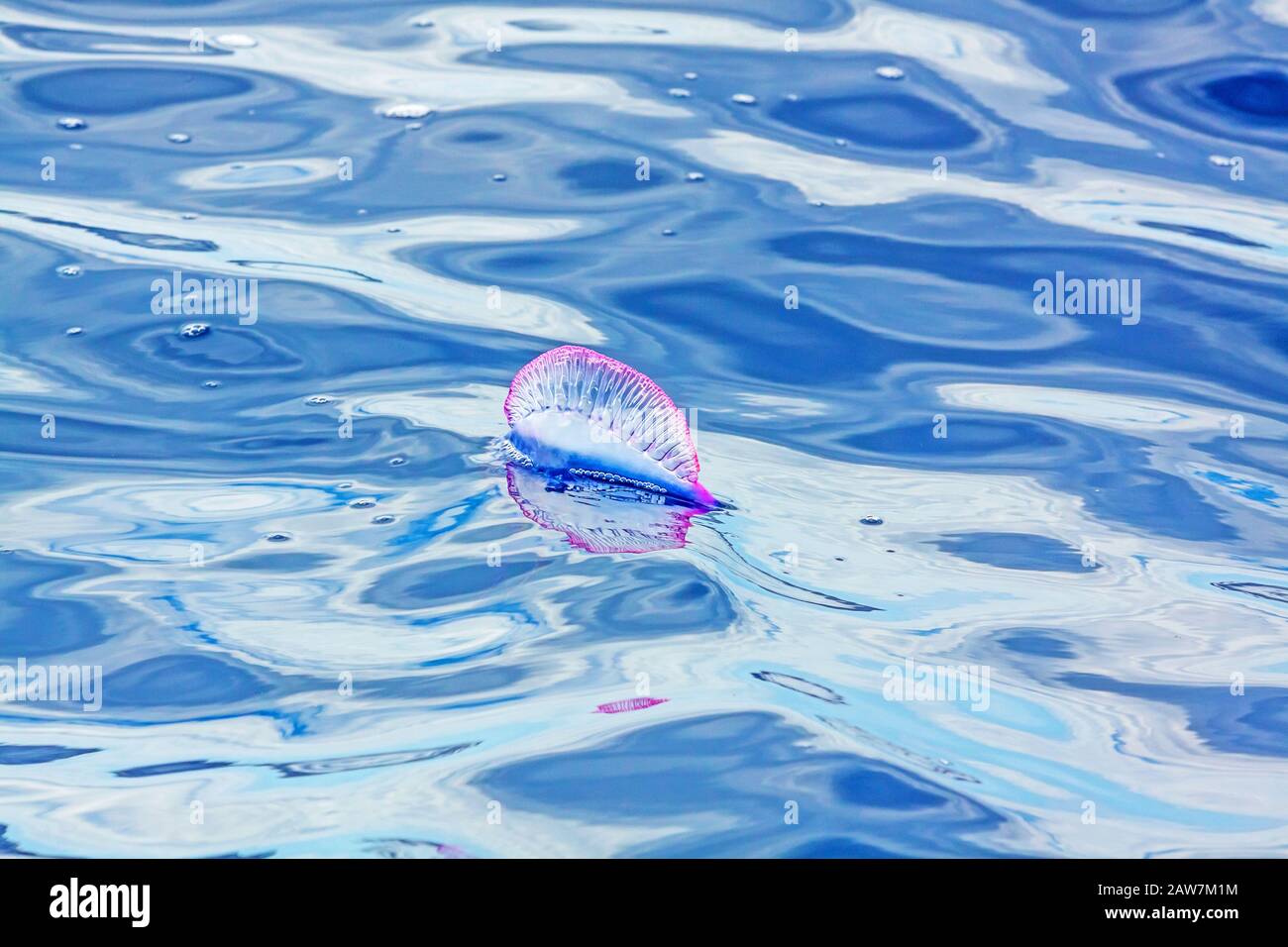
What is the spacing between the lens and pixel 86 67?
7219mm

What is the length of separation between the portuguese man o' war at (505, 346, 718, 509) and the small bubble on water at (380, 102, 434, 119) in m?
3.03

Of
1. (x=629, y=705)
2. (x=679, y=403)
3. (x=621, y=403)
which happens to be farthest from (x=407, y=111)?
(x=629, y=705)

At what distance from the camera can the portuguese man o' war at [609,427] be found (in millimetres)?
4293

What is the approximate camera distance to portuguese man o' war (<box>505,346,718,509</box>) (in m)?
4.29

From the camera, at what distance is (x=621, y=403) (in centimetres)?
429

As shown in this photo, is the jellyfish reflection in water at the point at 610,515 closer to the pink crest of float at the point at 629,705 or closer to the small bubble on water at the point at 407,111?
the pink crest of float at the point at 629,705

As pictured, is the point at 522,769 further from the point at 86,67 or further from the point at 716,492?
the point at 86,67

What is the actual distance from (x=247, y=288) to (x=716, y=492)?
98.3 inches

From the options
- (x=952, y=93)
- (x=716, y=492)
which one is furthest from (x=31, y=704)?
(x=952, y=93)

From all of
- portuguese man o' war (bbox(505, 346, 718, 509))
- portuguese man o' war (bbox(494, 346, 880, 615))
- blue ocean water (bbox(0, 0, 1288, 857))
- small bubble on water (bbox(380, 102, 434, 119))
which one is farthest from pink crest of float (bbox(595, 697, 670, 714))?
small bubble on water (bbox(380, 102, 434, 119))

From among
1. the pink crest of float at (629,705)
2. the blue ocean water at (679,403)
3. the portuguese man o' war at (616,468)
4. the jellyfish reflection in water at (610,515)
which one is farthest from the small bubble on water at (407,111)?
Answer: the pink crest of float at (629,705)

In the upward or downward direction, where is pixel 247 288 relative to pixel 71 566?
upward

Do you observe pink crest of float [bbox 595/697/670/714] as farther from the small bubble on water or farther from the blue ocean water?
the small bubble on water

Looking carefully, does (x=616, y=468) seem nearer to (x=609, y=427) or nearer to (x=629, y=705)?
(x=609, y=427)
